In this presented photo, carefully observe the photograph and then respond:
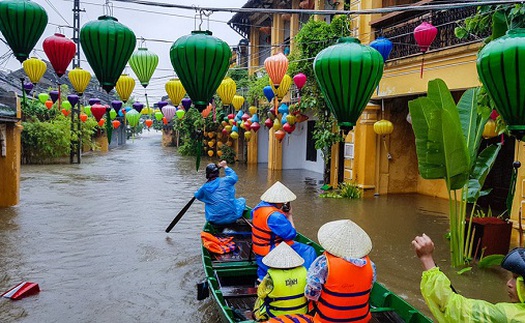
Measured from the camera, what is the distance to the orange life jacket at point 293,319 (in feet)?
11.7

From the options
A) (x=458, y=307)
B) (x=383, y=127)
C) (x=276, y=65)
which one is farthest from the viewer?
(x=383, y=127)

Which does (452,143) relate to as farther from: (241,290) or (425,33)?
(425,33)

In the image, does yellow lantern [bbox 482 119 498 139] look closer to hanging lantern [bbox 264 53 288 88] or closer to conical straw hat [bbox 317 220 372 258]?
hanging lantern [bbox 264 53 288 88]

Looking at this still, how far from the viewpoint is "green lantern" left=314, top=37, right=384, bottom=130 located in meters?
3.30

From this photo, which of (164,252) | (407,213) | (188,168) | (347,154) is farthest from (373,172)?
(188,168)

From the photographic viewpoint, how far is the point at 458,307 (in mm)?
2494

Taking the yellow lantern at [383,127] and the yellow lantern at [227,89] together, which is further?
the yellow lantern at [383,127]

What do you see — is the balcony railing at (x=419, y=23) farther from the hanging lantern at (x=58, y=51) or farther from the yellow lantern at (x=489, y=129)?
the hanging lantern at (x=58, y=51)

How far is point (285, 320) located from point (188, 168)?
67.7 feet

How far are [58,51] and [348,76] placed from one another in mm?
4341

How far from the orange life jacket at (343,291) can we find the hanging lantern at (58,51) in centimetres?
440

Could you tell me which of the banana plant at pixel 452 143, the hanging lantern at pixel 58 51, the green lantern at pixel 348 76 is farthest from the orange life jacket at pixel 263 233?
the hanging lantern at pixel 58 51

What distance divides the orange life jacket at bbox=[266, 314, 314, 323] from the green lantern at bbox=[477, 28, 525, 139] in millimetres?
2142

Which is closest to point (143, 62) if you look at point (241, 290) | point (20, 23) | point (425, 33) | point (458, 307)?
point (20, 23)
